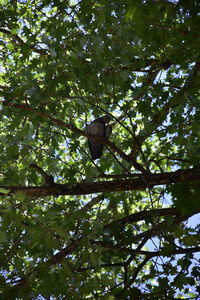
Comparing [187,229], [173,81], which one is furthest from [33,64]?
[187,229]

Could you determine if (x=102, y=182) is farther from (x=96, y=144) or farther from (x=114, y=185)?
(x=96, y=144)

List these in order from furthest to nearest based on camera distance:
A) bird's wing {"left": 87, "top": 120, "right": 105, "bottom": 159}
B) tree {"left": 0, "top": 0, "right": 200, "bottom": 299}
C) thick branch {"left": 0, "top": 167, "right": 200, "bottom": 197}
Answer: bird's wing {"left": 87, "top": 120, "right": 105, "bottom": 159} → thick branch {"left": 0, "top": 167, "right": 200, "bottom": 197} → tree {"left": 0, "top": 0, "right": 200, "bottom": 299}

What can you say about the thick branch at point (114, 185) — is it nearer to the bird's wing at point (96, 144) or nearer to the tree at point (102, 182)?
the tree at point (102, 182)

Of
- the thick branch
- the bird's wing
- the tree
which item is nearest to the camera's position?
the tree

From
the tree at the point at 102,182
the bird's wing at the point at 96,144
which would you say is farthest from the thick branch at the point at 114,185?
the bird's wing at the point at 96,144

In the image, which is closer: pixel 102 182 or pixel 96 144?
pixel 102 182

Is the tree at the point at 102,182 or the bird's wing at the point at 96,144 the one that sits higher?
the bird's wing at the point at 96,144

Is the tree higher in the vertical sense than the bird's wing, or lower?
lower

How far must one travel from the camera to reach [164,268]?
3.92 metres

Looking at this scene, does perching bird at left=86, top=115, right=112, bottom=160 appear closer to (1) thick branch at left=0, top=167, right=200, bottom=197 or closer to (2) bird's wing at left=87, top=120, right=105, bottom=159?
(2) bird's wing at left=87, top=120, right=105, bottom=159

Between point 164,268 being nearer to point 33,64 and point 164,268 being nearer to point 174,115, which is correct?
point 174,115

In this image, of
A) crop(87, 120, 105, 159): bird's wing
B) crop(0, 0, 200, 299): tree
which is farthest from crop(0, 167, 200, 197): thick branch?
crop(87, 120, 105, 159): bird's wing

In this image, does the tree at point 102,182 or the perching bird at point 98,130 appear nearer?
the tree at point 102,182

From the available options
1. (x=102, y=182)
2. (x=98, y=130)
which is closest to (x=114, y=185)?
(x=102, y=182)
